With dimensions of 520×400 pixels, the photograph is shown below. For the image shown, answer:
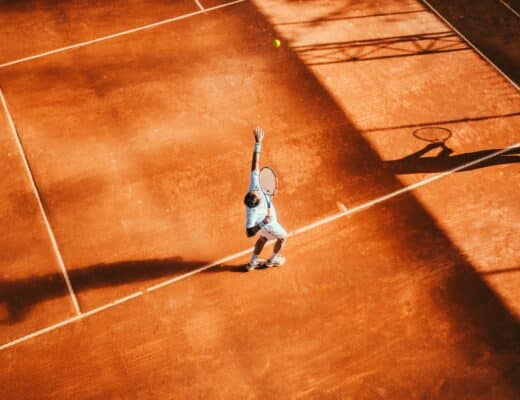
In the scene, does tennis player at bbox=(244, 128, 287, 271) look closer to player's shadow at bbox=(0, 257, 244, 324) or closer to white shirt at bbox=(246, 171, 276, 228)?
white shirt at bbox=(246, 171, 276, 228)

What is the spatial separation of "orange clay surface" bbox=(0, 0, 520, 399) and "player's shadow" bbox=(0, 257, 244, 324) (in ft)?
0.09

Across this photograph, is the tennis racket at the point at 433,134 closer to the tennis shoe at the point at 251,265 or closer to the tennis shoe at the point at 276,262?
the tennis shoe at the point at 276,262

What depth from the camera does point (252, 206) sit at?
543 cm

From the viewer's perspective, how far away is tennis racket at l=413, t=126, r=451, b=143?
880 centimetres

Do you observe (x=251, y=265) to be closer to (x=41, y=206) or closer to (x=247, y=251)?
(x=247, y=251)

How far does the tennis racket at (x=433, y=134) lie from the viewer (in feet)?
28.9

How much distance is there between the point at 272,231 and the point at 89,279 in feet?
10.2

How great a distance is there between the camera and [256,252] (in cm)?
679

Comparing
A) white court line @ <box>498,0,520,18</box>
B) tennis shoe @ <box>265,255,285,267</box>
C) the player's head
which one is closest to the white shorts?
the player's head

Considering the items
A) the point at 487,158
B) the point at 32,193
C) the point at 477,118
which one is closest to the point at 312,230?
the point at 487,158

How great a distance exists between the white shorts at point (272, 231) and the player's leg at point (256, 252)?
0.78 ft

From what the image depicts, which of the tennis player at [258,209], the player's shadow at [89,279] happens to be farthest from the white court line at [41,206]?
the tennis player at [258,209]

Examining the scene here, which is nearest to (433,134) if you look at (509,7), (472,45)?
(472,45)

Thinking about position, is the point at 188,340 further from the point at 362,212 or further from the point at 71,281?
the point at 362,212
